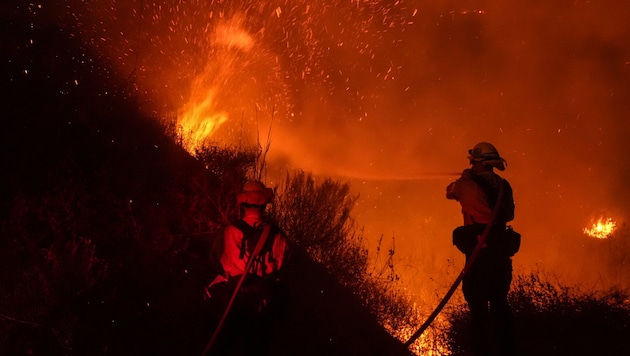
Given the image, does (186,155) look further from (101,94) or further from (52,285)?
(52,285)

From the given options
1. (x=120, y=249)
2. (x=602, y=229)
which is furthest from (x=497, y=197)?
(x=602, y=229)

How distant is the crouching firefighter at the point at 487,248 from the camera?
4.45m

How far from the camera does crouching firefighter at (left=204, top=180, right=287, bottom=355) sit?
4051 millimetres

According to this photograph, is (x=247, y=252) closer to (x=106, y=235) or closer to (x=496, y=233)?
(x=496, y=233)

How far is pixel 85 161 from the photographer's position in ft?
29.5

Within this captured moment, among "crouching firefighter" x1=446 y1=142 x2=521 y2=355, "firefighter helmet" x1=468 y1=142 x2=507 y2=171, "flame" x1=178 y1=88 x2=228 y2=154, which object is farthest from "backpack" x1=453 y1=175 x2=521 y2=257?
"flame" x1=178 y1=88 x2=228 y2=154

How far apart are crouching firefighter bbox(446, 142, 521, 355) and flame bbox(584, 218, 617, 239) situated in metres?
56.1

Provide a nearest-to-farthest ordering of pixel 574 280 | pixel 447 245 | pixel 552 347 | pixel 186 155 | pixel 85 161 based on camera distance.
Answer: pixel 552 347
pixel 85 161
pixel 186 155
pixel 574 280
pixel 447 245

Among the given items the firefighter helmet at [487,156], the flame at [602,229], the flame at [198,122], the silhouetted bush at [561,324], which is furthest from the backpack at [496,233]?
the flame at [602,229]

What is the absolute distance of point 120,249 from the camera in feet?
23.5

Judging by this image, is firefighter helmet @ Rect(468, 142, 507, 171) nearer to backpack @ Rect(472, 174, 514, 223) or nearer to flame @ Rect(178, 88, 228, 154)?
backpack @ Rect(472, 174, 514, 223)

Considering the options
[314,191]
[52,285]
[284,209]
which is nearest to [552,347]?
[52,285]

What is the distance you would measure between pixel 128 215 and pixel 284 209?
242 inches

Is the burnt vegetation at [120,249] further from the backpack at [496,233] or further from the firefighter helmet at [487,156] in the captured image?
the firefighter helmet at [487,156]
